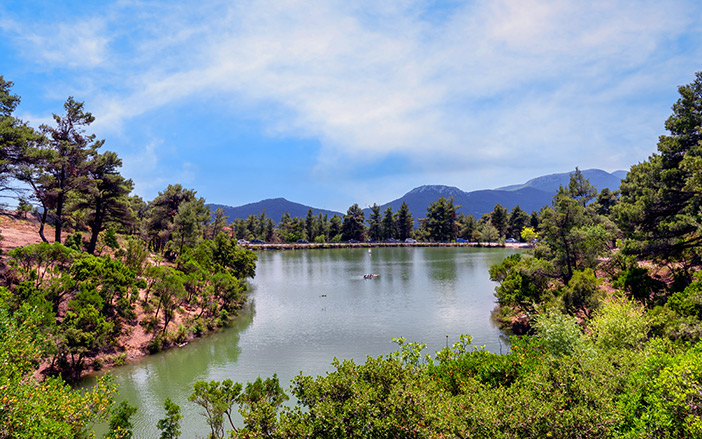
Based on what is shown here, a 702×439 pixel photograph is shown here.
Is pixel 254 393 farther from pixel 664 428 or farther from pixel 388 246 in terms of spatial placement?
pixel 388 246

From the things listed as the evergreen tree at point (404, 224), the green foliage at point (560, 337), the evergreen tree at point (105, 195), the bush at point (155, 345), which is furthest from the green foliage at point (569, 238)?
the evergreen tree at point (404, 224)

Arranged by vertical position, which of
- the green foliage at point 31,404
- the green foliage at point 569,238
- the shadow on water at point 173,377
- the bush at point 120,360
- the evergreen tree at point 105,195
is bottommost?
the shadow on water at point 173,377

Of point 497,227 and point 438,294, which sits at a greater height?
point 497,227

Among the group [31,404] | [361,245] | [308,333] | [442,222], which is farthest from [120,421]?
[442,222]

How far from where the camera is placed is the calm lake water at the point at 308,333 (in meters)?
18.5

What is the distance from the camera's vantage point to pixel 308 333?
Answer: 89.6 ft

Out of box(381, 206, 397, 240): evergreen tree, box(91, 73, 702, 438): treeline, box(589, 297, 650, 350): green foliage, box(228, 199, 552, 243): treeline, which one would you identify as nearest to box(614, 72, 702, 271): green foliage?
box(91, 73, 702, 438): treeline

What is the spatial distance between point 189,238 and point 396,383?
138 feet

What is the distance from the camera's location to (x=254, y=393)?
10.1 m

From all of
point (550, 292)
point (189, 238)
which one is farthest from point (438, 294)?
point (189, 238)

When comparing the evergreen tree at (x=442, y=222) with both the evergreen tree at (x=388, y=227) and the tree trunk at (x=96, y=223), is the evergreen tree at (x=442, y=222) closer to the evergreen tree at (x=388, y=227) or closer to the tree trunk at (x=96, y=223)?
the evergreen tree at (x=388, y=227)

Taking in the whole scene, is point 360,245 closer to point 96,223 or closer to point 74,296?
point 96,223

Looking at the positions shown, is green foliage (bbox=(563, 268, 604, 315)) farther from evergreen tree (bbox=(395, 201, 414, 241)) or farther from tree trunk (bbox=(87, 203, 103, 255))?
evergreen tree (bbox=(395, 201, 414, 241))

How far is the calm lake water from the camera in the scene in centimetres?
1855
